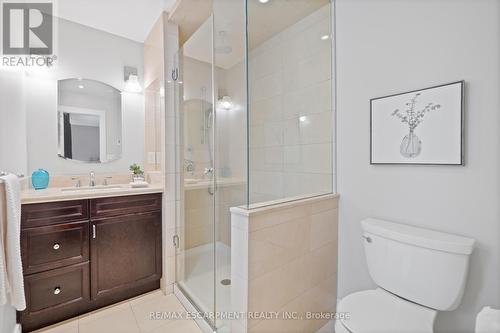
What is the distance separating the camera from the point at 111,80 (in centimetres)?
241

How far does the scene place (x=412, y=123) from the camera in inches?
50.8

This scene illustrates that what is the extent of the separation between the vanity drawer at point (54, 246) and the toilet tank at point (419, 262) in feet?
6.60

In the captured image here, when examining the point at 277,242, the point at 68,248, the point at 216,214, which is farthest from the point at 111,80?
the point at 277,242

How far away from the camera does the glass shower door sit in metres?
1.79

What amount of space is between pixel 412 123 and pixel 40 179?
9.03 feet

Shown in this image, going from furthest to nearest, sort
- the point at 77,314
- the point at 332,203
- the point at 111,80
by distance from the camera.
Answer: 1. the point at 111,80
2. the point at 77,314
3. the point at 332,203

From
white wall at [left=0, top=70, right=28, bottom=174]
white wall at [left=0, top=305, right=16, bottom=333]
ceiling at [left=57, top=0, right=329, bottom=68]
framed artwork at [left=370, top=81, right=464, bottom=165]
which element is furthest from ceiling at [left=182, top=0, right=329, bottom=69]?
white wall at [left=0, top=305, right=16, bottom=333]

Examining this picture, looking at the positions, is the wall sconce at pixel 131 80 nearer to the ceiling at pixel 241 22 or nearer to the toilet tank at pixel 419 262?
the ceiling at pixel 241 22

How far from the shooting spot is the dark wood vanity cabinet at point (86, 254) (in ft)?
5.10

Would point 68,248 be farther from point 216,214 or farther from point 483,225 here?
point 483,225

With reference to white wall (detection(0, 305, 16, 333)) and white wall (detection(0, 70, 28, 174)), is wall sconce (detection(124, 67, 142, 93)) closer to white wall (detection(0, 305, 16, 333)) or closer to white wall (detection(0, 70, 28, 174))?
white wall (detection(0, 70, 28, 174))

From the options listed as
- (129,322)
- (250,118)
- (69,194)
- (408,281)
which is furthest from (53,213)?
(408,281)

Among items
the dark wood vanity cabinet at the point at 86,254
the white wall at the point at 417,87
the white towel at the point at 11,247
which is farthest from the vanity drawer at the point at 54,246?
the white wall at the point at 417,87

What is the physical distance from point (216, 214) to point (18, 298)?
1.15 meters
